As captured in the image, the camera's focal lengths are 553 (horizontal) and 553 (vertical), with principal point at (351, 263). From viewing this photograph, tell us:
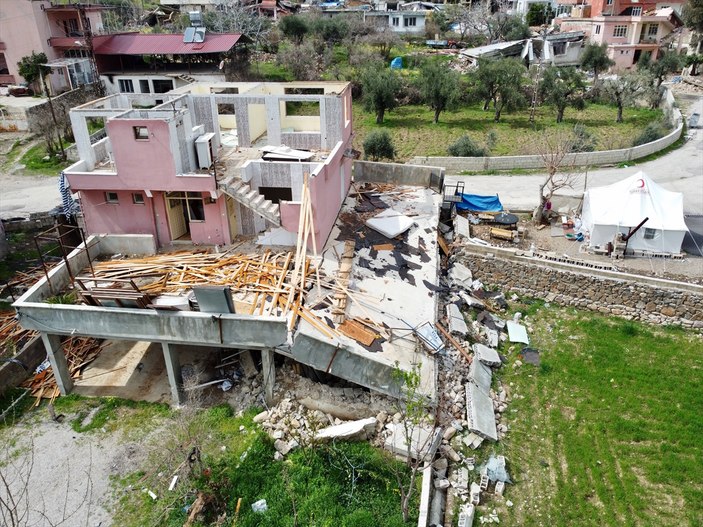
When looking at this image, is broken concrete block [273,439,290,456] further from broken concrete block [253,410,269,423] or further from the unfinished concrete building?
the unfinished concrete building

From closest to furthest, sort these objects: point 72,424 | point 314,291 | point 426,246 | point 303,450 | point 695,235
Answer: point 303,450
point 72,424
point 314,291
point 426,246
point 695,235

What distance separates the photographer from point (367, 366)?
52.2ft

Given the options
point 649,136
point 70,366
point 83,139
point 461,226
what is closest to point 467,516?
point 70,366

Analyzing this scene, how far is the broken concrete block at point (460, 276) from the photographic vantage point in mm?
23750

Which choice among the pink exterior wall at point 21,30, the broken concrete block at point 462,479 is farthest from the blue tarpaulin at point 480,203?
the pink exterior wall at point 21,30

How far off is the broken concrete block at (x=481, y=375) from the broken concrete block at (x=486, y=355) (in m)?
0.24

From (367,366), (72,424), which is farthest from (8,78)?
(367,366)

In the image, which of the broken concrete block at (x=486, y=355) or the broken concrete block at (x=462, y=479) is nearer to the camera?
the broken concrete block at (x=462, y=479)

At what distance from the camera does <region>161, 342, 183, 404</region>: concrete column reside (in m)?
17.1

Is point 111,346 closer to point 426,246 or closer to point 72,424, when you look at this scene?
point 72,424

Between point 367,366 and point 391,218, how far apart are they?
380 inches

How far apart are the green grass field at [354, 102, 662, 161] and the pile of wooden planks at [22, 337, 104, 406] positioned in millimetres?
24847

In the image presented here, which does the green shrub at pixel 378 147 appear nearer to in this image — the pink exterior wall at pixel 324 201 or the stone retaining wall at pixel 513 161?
the stone retaining wall at pixel 513 161

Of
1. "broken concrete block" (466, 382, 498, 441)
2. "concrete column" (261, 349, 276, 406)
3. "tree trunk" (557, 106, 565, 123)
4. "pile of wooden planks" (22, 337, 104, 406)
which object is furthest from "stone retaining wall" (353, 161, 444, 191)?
"tree trunk" (557, 106, 565, 123)
